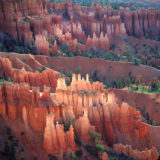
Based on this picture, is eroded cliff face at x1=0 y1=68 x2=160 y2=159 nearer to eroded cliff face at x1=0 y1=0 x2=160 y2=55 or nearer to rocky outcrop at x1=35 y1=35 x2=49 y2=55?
rocky outcrop at x1=35 y1=35 x2=49 y2=55

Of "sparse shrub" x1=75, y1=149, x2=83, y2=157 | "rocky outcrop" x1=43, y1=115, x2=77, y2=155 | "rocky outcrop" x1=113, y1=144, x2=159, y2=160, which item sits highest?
"rocky outcrop" x1=43, y1=115, x2=77, y2=155

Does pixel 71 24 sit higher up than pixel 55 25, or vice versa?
pixel 55 25

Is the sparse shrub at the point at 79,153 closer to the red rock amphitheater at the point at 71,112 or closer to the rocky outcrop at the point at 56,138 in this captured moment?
the red rock amphitheater at the point at 71,112

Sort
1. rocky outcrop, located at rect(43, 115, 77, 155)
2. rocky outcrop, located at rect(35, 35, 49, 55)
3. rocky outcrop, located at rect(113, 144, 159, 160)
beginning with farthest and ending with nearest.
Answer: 1. rocky outcrop, located at rect(35, 35, 49, 55)
2. rocky outcrop, located at rect(113, 144, 159, 160)
3. rocky outcrop, located at rect(43, 115, 77, 155)


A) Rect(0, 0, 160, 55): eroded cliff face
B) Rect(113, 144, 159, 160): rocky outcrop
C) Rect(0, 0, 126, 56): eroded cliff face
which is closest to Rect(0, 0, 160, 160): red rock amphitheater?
Rect(113, 144, 159, 160): rocky outcrop

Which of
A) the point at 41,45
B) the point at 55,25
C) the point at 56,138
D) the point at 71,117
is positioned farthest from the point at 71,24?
the point at 56,138

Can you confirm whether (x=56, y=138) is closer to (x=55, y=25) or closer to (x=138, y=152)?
(x=138, y=152)

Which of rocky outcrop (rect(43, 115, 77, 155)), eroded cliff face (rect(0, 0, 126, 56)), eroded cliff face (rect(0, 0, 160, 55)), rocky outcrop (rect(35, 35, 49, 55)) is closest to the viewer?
rocky outcrop (rect(43, 115, 77, 155))

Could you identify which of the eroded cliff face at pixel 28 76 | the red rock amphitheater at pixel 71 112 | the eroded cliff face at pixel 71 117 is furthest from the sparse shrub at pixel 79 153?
the eroded cliff face at pixel 28 76

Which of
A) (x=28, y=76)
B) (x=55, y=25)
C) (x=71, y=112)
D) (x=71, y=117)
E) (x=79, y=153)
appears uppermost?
A: (x=55, y=25)

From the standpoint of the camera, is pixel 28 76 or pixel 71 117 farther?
pixel 28 76
